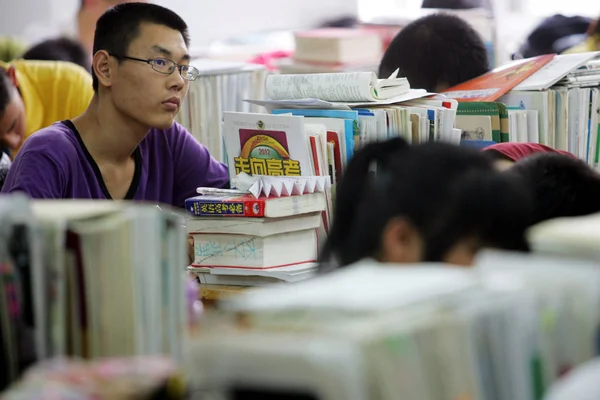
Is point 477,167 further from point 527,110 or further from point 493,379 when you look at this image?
point 527,110

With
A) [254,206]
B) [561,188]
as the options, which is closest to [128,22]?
[254,206]

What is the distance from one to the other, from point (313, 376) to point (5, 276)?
374mm

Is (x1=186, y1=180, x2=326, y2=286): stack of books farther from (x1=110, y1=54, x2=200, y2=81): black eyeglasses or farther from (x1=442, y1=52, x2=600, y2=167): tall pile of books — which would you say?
(x1=442, y1=52, x2=600, y2=167): tall pile of books

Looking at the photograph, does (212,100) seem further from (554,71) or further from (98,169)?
(554,71)

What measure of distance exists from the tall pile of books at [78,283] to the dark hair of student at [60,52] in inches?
133

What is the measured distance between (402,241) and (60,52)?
3390mm

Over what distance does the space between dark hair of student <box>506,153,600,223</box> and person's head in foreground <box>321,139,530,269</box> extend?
26 centimetres

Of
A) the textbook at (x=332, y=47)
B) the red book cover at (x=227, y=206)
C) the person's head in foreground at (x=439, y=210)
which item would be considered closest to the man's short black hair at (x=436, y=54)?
the red book cover at (x=227, y=206)

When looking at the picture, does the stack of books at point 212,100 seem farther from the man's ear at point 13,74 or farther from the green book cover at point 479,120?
the green book cover at point 479,120

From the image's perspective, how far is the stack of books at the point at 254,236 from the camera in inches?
83.4

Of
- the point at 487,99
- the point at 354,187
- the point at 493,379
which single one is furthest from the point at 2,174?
the point at 493,379

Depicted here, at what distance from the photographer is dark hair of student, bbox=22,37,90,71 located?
14.0 ft

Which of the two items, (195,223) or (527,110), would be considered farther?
(527,110)

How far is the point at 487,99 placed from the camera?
281 cm
